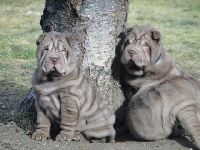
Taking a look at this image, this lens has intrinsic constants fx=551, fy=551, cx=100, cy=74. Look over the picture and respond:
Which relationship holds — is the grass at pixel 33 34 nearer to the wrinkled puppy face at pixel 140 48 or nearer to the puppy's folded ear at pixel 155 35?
the wrinkled puppy face at pixel 140 48

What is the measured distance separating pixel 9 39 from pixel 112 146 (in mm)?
10041

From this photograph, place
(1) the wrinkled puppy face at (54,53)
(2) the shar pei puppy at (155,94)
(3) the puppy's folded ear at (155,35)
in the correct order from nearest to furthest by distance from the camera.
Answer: (1) the wrinkled puppy face at (54,53), (2) the shar pei puppy at (155,94), (3) the puppy's folded ear at (155,35)

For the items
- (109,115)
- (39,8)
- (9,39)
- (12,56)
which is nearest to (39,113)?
(109,115)

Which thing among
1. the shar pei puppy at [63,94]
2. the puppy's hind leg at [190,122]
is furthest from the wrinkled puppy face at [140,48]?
the puppy's hind leg at [190,122]

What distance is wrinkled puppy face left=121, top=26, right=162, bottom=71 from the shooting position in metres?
6.23

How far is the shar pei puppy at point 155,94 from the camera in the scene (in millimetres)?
6219

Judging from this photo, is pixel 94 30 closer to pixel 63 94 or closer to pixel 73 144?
pixel 63 94

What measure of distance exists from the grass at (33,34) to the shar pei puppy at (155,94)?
1458mm

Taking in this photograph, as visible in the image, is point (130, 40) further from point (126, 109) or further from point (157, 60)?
point (126, 109)

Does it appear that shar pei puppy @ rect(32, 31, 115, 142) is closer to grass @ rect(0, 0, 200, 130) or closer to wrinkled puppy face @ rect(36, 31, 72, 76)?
wrinkled puppy face @ rect(36, 31, 72, 76)

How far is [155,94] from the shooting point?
6.33 m

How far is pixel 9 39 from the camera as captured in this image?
15508 millimetres

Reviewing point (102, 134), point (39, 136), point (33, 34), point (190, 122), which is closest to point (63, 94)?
point (39, 136)

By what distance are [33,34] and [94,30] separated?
408 inches
